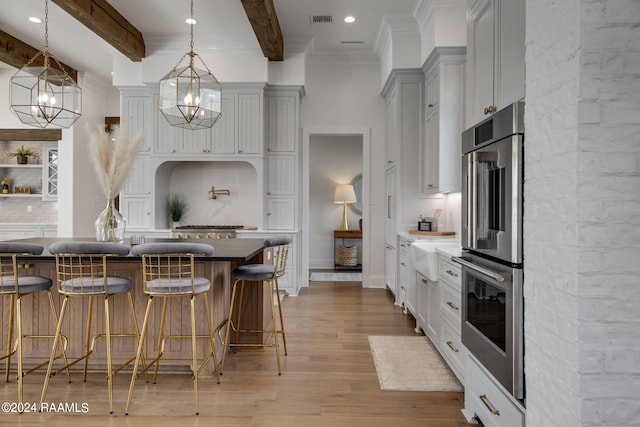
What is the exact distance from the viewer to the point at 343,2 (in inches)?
184

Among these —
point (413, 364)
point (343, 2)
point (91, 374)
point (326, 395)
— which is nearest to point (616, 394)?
point (326, 395)

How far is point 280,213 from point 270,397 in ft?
10.9

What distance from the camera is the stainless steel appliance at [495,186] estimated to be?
170 cm

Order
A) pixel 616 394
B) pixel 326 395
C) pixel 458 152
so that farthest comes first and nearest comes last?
pixel 458 152 < pixel 326 395 < pixel 616 394

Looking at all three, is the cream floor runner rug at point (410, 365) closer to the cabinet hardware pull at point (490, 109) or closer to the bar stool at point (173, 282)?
the bar stool at point (173, 282)

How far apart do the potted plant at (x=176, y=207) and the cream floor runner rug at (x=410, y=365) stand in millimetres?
3423

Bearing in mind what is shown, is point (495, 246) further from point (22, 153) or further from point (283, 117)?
point (22, 153)

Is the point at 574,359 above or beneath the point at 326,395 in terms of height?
above

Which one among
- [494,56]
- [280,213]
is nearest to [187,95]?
[494,56]

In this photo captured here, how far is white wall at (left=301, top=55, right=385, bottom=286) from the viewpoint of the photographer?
20.2 feet

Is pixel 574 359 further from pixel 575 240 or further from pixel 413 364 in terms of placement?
pixel 413 364

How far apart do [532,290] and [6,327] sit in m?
3.24

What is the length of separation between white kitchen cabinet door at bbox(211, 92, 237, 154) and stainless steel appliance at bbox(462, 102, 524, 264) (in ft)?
12.5

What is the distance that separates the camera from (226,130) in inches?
221
